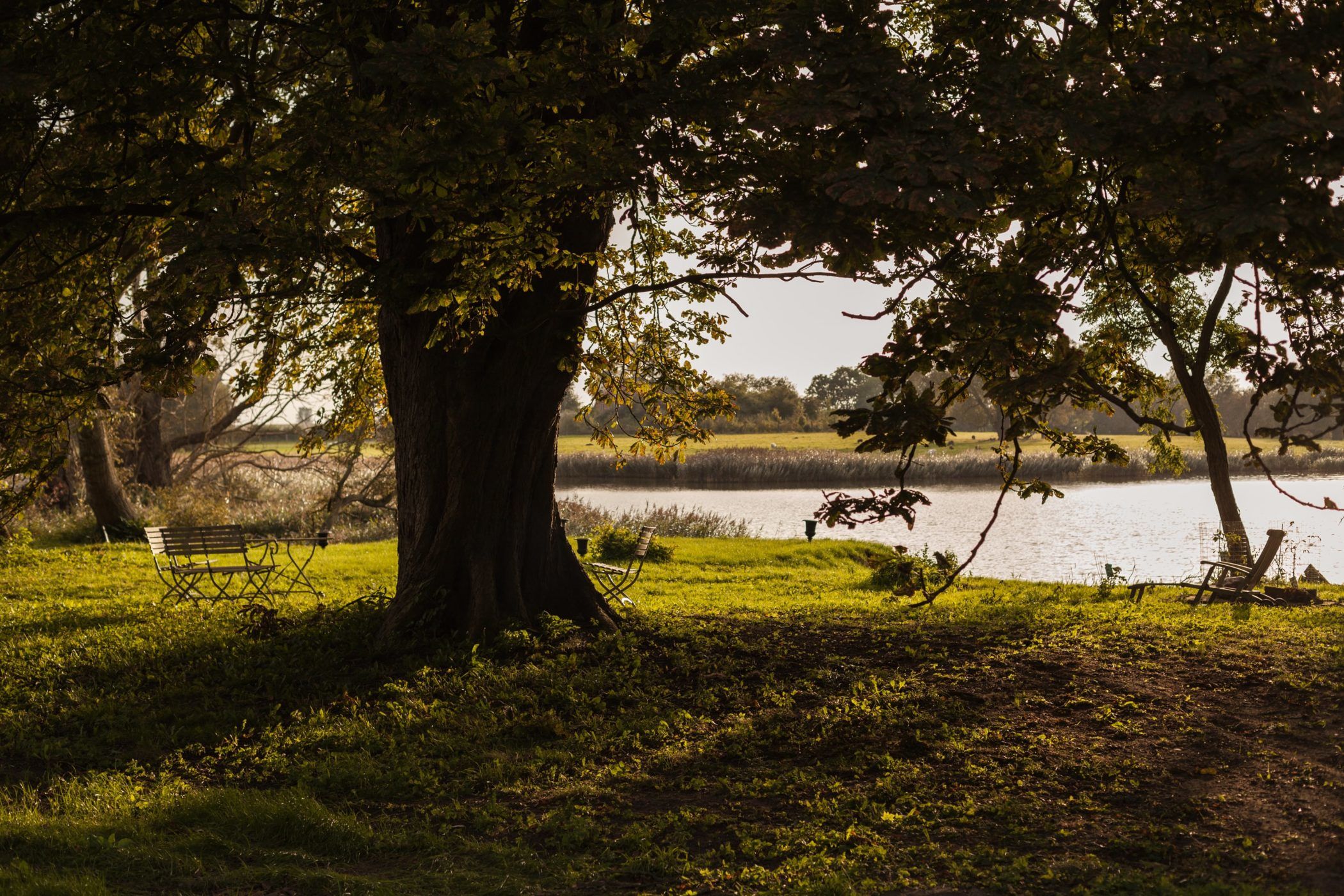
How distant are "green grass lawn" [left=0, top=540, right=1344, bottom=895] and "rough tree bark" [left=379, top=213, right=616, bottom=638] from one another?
611 millimetres

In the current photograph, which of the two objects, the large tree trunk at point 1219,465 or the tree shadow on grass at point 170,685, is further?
the large tree trunk at point 1219,465

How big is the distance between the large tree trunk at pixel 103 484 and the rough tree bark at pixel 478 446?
11660mm

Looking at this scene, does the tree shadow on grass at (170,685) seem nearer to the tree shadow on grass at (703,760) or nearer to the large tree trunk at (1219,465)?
the tree shadow on grass at (703,760)

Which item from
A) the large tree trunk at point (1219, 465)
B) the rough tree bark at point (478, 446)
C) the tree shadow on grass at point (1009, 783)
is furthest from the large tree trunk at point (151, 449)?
the large tree trunk at point (1219, 465)

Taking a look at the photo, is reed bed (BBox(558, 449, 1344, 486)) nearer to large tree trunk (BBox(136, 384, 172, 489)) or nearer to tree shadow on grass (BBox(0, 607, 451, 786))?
large tree trunk (BBox(136, 384, 172, 489))

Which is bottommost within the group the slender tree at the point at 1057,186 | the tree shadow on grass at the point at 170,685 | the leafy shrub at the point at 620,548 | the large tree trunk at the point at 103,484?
the tree shadow on grass at the point at 170,685

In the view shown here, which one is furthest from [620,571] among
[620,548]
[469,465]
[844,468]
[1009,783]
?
[844,468]

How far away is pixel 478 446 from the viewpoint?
28.9 feet

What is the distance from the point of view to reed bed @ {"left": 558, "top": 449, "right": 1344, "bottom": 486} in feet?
108

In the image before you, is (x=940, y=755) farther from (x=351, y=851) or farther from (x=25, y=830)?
(x=25, y=830)

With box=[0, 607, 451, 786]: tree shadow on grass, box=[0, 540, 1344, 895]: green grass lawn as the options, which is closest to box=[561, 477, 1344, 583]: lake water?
box=[0, 540, 1344, 895]: green grass lawn

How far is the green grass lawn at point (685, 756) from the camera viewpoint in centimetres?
469

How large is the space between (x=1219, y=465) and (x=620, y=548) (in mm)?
9272

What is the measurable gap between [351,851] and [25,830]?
1.69m
